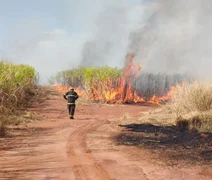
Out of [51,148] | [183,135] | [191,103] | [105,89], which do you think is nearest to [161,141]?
[183,135]

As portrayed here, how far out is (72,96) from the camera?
19.7 metres

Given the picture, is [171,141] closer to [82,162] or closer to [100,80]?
[82,162]

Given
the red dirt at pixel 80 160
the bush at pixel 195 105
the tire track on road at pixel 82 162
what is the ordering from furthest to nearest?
1. the bush at pixel 195 105
2. the red dirt at pixel 80 160
3. the tire track on road at pixel 82 162

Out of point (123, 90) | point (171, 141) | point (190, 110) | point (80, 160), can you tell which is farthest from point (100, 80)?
point (80, 160)

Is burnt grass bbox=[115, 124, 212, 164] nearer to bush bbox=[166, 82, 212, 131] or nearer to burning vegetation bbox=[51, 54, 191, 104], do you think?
bush bbox=[166, 82, 212, 131]

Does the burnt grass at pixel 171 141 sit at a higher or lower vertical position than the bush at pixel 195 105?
lower

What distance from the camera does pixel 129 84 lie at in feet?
104

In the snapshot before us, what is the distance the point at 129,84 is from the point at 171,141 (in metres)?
19.8

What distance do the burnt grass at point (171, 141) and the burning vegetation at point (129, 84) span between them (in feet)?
53.2

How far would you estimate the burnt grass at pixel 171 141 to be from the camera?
9.77 metres

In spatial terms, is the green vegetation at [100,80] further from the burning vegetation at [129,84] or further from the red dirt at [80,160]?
the red dirt at [80,160]

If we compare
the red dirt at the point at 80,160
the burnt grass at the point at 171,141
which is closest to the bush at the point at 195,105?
the burnt grass at the point at 171,141

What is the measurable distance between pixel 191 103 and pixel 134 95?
53.9 feet

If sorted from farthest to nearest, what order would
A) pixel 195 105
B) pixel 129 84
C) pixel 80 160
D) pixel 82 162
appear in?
pixel 129 84
pixel 195 105
pixel 80 160
pixel 82 162
